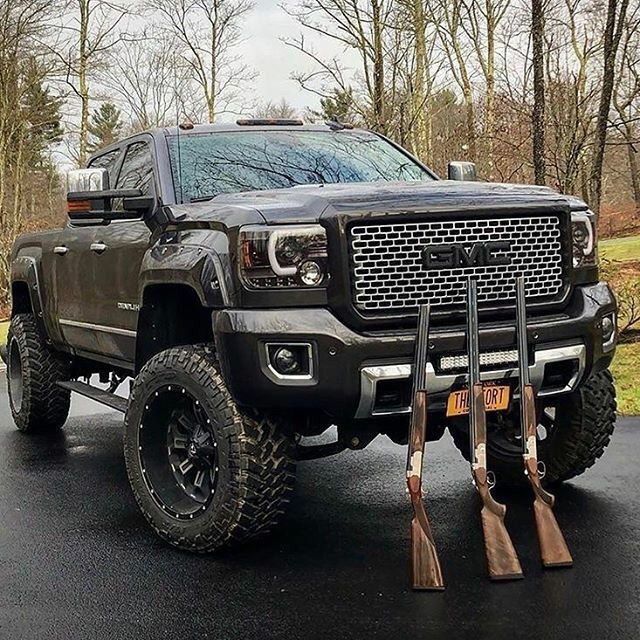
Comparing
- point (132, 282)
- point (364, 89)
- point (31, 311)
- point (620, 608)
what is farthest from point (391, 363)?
point (364, 89)

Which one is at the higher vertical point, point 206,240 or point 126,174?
point 126,174

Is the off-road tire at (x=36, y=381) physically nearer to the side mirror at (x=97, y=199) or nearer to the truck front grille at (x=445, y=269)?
the side mirror at (x=97, y=199)

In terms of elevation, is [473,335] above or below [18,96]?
below

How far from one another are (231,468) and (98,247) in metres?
2.09

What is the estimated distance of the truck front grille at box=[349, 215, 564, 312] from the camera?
3.79 metres

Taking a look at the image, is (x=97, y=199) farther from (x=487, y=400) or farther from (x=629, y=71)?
(x=629, y=71)

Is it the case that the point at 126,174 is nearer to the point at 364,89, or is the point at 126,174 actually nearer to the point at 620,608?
the point at 620,608

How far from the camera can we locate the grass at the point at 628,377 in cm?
721

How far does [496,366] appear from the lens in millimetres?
3980

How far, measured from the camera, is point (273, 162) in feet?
17.1

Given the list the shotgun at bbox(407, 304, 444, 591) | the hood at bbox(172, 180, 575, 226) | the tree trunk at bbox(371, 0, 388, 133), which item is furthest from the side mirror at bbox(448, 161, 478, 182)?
the tree trunk at bbox(371, 0, 388, 133)

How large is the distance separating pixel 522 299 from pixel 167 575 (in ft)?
6.36

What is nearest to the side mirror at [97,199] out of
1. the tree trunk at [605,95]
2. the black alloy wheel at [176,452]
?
the black alloy wheel at [176,452]

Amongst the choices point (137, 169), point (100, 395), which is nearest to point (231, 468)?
point (100, 395)
